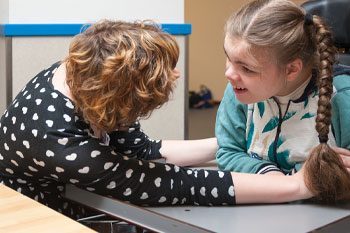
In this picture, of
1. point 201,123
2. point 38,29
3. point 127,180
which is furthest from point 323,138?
point 201,123

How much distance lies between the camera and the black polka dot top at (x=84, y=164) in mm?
1104

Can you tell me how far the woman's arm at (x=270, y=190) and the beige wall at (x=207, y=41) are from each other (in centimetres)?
446

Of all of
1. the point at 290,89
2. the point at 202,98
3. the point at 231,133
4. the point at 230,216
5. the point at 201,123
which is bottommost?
the point at 201,123

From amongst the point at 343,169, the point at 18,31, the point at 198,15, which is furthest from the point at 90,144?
the point at 198,15

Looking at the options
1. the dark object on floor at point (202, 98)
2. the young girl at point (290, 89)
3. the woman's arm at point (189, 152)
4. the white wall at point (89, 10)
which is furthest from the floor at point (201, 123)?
the young girl at point (290, 89)

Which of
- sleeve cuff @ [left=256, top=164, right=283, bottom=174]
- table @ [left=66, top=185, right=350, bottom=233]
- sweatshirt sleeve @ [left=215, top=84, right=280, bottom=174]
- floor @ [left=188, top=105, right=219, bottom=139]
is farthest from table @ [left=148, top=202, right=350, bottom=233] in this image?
floor @ [left=188, top=105, right=219, bottom=139]

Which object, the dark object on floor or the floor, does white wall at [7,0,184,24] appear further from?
the dark object on floor

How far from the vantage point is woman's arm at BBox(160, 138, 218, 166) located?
1471 millimetres

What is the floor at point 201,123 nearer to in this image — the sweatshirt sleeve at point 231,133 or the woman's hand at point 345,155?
the sweatshirt sleeve at point 231,133

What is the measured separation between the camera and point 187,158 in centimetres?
147

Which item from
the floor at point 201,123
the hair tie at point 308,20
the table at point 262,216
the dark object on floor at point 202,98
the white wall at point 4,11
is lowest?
the floor at point 201,123

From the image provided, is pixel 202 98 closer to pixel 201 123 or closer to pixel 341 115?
pixel 201 123

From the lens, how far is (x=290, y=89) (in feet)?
4.10

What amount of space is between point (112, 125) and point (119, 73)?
0.12 meters
